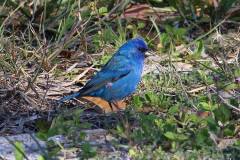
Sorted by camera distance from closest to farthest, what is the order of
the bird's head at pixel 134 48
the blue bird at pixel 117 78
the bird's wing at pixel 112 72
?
the blue bird at pixel 117 78, the bird's wing at pixel 112 72, the bird's head at pixel 134 48

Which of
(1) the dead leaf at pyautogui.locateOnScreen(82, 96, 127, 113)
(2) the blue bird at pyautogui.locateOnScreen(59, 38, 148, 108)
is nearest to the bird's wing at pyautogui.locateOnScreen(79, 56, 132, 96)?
(2) the blue bird at pyautogui.locateOnScreen(59, 38, 148, 108)

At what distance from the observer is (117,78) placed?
17.1 feet

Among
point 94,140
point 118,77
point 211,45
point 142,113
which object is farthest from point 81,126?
point 211,45

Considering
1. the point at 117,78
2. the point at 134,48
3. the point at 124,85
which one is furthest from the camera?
the point at 134,48

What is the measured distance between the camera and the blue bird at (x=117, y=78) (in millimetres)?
5047

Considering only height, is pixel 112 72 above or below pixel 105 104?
above

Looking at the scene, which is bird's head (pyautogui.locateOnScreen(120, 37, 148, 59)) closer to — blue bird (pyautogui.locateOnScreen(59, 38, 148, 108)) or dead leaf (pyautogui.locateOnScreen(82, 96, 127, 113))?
blue bird (pyautogui.locateOnScreen(59, 38, 148, 108))

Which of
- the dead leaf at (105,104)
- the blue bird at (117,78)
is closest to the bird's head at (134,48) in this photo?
the blue bird at (117,78)

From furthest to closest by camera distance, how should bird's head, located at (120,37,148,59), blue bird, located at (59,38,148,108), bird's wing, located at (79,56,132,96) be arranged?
1. bird's head, located at (120,37,148,59)
2. bird's wing, located at (79,56,132,96)
3. blue bird, located at (59,38,148,108)

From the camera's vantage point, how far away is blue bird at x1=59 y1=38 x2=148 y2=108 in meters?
5.05

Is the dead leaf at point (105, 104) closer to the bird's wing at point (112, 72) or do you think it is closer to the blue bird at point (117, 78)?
the blue bird at point (117, 78)

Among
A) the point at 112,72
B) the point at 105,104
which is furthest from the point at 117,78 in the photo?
the point at 105,104

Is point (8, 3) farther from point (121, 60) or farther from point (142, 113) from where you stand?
point (142, 113)

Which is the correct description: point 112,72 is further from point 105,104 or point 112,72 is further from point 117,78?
point 105,104
